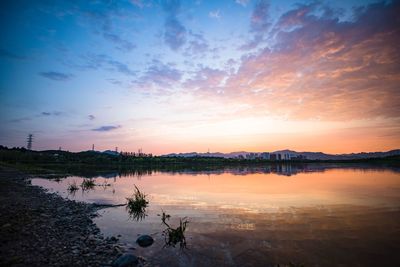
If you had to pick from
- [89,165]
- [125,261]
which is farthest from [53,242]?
[89,165]

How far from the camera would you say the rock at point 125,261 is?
8719 millimetres

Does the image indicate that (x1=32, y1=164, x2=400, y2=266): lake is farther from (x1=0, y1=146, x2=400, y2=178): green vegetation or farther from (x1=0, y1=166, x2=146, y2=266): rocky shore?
(x1=0, y1=146, x2=400, y2=178): green vegetation

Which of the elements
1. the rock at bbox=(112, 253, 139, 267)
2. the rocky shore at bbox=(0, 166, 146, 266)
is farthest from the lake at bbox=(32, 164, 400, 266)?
the rocky shore at bbox=(0, 166, 146, 266)

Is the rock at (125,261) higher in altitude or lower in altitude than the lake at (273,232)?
higher

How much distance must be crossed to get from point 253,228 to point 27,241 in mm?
11403

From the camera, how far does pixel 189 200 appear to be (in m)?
24.0

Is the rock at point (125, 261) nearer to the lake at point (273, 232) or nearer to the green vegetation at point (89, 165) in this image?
the lake at point (273, 232)

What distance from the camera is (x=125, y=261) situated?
29.2ft

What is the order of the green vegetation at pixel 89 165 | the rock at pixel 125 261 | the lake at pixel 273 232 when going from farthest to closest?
the green vegetation at pixel 89 165
the lake at pixel 273 232
the rock at pixel 125 261

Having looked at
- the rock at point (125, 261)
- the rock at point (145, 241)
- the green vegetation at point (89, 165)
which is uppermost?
the green vegetation at point (89, 165)

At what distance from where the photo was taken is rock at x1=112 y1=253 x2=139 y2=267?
8719mm

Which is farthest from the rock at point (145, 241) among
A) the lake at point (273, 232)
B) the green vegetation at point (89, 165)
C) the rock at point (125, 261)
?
the green vegetation at point (89, 165)

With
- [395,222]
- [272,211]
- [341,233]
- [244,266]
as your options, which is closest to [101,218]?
[244,266]

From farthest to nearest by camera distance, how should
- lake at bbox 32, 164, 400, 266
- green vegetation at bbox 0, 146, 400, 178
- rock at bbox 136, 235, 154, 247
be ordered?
1. green vegetation at bbox 0, 146, 400, 178
2. rock at bbox 136, 235, 154, 247
3. lake at bbox 32, 164, 400, 266
